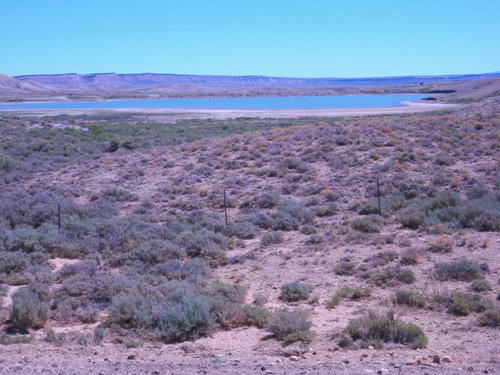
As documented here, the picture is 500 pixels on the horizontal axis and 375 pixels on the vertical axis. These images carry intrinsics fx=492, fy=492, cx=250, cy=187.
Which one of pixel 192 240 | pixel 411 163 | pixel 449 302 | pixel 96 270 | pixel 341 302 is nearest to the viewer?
pixel 449 302

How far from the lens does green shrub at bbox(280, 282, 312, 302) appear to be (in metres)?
10.2

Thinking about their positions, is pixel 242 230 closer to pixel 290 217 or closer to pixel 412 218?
pixel 290 217

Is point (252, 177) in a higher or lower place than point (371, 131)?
lower

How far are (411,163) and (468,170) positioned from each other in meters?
2.83

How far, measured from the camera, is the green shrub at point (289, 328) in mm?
7746

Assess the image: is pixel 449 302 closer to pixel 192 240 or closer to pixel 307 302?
pixel 307 302

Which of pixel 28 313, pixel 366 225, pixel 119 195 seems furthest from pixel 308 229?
pixel 119 195

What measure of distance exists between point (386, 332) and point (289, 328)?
4.99 feet

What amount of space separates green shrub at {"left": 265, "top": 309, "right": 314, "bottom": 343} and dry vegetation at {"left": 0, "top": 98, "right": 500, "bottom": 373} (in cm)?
4

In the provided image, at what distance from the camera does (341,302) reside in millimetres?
9984

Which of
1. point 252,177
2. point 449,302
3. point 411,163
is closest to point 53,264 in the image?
point 449,302

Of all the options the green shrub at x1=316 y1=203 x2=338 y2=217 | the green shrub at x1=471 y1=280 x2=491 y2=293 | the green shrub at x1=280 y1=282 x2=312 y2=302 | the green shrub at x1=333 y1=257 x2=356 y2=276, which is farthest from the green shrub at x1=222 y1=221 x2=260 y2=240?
the green shrub at x1=471 y1=280 x2=491 y2=293

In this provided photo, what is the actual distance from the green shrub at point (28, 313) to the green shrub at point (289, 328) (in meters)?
4.03

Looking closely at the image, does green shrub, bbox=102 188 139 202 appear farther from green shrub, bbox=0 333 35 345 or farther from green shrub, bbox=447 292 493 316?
green shrub, bbox=447 292 493 316
